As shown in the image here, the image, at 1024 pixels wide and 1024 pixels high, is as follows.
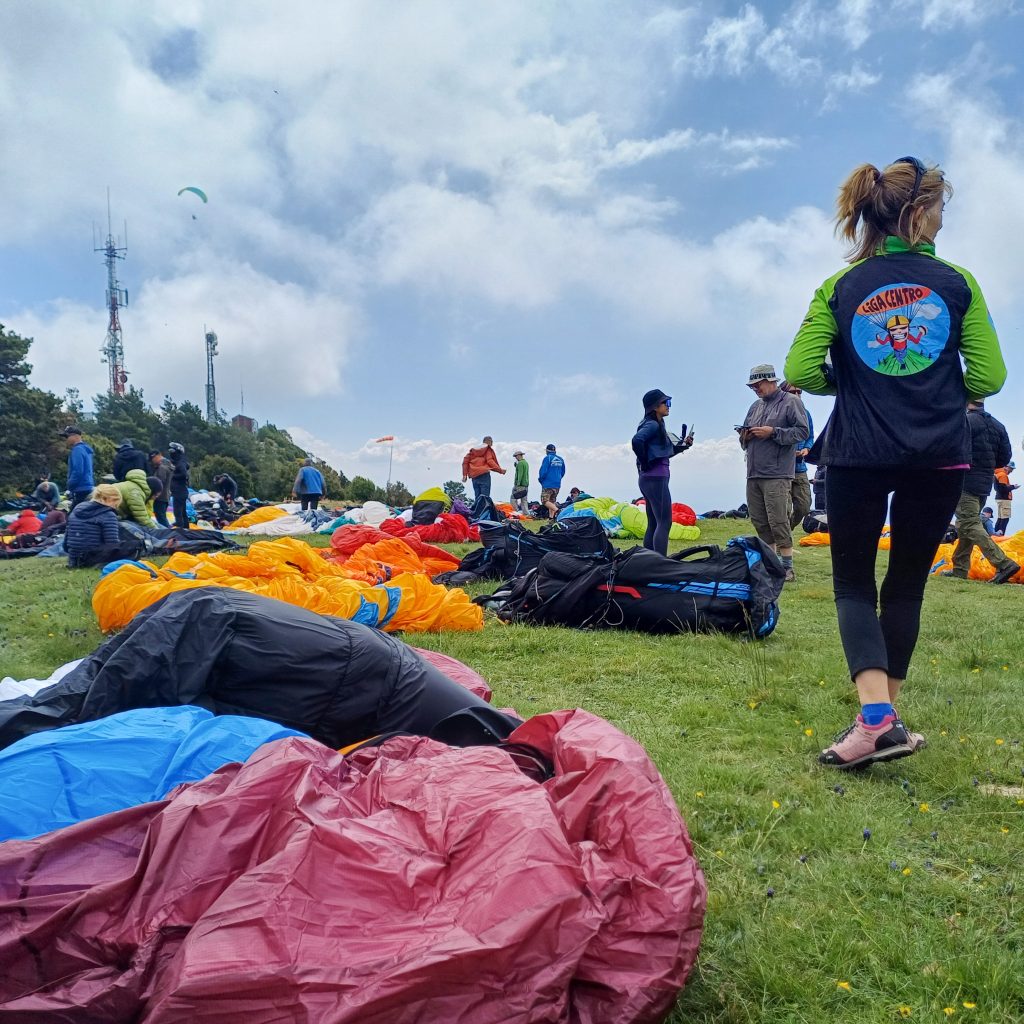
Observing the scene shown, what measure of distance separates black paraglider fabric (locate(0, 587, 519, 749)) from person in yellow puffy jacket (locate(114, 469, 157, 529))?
877 cm

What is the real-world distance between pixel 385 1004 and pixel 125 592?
15.9 ft

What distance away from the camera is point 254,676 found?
2.60 m

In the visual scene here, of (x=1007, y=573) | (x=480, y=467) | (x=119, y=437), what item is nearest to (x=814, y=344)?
(x=1007, y=573)

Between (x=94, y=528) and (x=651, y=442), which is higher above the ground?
(x=651, y=442)

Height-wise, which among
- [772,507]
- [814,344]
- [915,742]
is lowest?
[915,742]

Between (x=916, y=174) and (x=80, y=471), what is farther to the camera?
(x=80, y=471)

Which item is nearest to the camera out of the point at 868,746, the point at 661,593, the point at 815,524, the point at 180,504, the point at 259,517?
the point at 868,746

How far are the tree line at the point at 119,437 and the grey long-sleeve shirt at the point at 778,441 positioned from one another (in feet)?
76.2

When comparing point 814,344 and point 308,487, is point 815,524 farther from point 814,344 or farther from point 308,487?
point 814,344

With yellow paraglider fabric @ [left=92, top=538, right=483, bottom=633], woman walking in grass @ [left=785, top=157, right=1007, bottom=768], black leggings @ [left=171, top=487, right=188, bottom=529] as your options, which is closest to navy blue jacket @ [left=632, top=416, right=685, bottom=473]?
yellow paraglider fabric @ [left=92, top=538, right=483, bottom=633]

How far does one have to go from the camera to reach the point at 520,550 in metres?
7.83

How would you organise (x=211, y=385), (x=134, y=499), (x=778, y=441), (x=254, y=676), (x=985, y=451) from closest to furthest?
1. (x=254, y=676)
2. (x=778, y=441)
3. (x=985, y=451)
4. (x=134, y=499)
5. (x=211, y=385)

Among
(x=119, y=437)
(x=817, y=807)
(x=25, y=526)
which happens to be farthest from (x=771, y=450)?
(x=119, y=437)

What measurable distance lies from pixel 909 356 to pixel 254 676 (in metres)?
2.56
